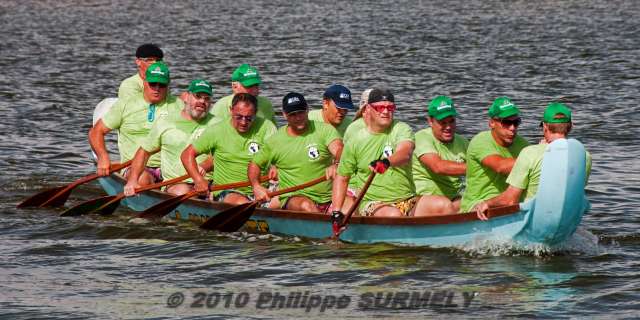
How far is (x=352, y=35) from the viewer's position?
1951 inches

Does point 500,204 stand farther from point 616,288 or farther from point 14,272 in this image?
point 14,272

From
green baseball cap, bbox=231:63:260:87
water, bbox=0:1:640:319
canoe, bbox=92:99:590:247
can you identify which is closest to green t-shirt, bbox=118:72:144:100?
water, bbox=0:1:640:319

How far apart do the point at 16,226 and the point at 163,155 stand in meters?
2.19

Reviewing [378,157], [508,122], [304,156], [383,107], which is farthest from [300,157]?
[508,122]

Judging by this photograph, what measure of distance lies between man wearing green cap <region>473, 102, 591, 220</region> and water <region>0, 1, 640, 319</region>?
0.68m

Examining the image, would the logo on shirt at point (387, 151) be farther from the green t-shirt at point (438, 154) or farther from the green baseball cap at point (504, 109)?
the green baseball cap at point (504, 109)

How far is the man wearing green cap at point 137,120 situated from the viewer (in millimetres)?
18891

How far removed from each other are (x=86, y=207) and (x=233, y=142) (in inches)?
113

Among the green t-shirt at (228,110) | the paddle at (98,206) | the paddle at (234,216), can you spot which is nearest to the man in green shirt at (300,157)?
the paddle at (234,216)

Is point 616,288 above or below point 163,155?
below

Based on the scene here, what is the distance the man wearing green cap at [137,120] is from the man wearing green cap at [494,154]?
5260mm

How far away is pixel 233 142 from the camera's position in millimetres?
17281

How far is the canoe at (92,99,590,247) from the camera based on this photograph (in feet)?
45.4

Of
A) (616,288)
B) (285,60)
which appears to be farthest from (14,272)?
(285,60)
